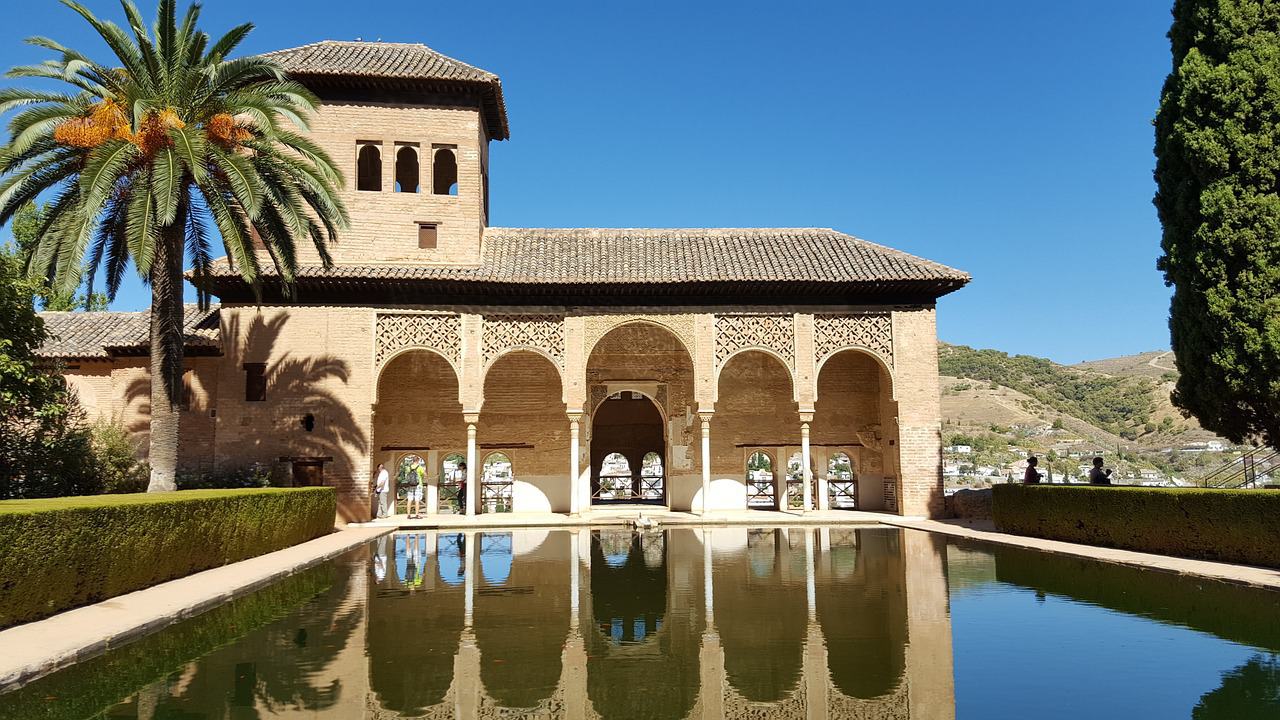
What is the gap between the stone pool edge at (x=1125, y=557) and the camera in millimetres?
9570

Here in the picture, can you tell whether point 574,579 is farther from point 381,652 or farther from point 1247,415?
point 1247,415

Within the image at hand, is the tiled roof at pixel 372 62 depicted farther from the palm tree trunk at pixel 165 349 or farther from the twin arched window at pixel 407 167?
the palm tree trunk at pixel 165 349

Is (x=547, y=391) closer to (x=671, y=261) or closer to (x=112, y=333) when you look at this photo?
(x=671, y=261)

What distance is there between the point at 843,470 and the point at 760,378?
139 ft

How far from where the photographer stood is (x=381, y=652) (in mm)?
6316

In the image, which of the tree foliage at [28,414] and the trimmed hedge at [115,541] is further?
the tree foliage at [28,414]

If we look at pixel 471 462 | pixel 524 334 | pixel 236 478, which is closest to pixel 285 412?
pixel 236 478

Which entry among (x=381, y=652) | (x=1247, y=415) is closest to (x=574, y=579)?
(x=381, y=652)

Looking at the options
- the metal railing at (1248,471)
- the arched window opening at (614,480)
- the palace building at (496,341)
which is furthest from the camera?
the arched window opening at (614,480)

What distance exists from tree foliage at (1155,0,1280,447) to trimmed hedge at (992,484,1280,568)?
5.41 feet

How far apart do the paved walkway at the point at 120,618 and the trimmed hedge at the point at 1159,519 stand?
11.9 m

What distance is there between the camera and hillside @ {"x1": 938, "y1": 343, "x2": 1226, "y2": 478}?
151 feet

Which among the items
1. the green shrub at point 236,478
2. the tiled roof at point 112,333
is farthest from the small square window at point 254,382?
the green shrub at point 236,478

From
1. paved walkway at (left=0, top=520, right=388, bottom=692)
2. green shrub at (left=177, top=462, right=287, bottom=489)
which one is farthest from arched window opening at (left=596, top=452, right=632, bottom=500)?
paved walkway at (left=0, top=520, right=388, bottom=692)
